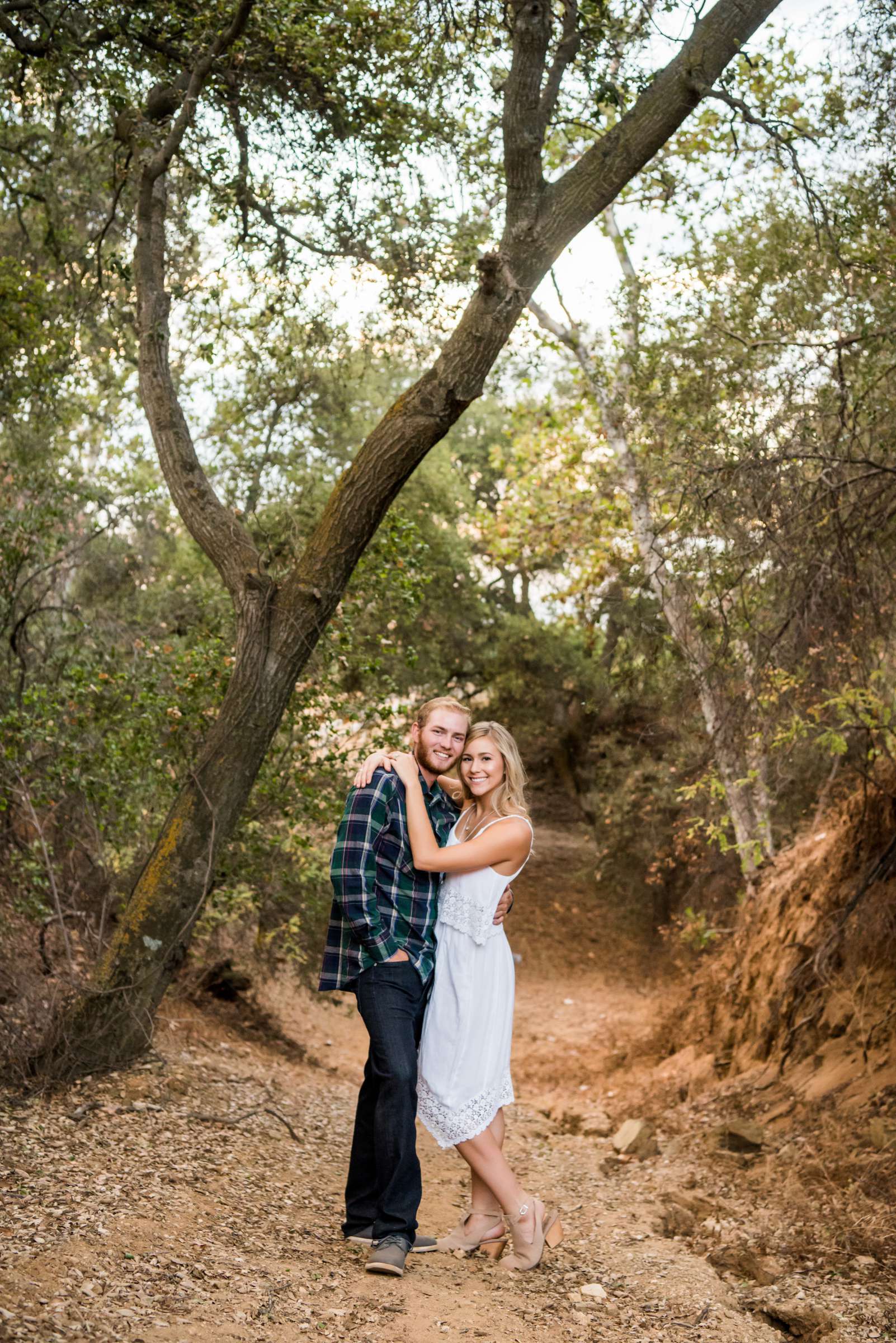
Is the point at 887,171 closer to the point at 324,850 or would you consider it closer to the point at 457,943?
the point at 457,943

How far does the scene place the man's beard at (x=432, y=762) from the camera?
4.56 m

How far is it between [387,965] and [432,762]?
2.62ft

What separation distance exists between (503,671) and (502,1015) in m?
14.7

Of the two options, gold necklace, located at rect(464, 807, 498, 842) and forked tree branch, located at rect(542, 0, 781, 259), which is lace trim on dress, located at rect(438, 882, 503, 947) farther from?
forked tree branch, located at rect(542, 0, 781, 259)

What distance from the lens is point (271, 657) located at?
6383mm

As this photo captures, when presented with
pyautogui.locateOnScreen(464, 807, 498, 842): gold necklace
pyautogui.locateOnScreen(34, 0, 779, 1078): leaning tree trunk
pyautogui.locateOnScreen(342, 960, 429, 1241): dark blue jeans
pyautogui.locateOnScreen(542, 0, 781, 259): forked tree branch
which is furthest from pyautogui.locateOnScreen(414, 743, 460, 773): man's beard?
pyautogui.locateOnScreen(542, 0, 781, 259): forked tree branch

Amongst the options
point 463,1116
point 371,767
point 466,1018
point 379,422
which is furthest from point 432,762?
point 379,422

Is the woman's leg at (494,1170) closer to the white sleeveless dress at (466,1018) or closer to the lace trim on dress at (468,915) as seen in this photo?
the white sleeveless dress at (466,1018)

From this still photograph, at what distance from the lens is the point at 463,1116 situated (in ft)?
14.5

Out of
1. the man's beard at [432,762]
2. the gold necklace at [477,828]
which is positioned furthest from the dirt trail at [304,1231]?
the man's beard at [432,762]

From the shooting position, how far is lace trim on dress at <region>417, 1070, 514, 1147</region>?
4.40m

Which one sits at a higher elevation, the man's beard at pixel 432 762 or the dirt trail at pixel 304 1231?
the man's beard at pixel 432 762

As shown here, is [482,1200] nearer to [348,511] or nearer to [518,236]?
[348,511]

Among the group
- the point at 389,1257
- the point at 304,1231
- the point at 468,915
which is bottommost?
the point at 304,1231
